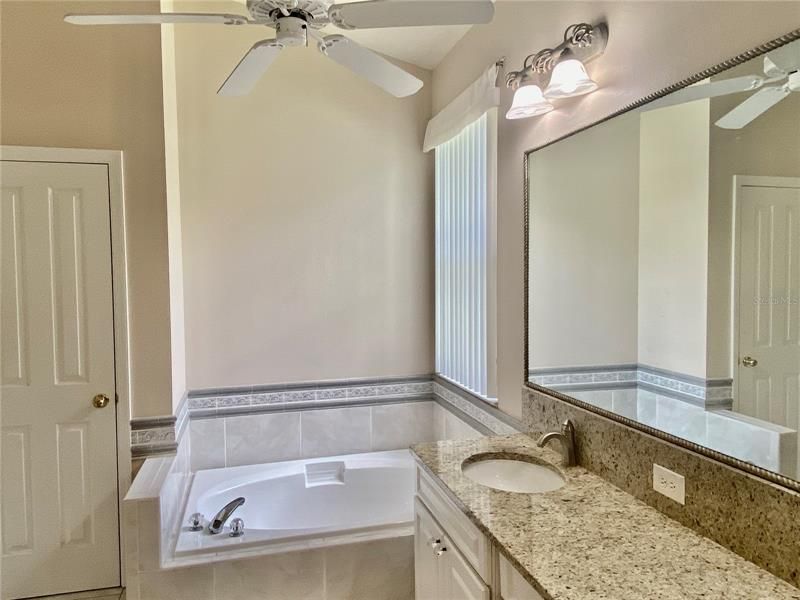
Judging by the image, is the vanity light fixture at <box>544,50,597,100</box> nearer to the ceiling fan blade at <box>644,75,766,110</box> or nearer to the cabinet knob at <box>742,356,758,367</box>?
the ceiling fan blade at <box>644,75,766,110</box>

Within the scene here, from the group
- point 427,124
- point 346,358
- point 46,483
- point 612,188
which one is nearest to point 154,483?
point 46,483

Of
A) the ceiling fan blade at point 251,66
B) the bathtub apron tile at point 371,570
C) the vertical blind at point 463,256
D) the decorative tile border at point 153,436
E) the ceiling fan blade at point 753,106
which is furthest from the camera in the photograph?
the vertical blind at point 463,256

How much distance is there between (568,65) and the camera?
1720mm

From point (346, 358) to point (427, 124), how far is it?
161 centimetres

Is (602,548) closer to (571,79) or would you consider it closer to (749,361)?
(749,361)

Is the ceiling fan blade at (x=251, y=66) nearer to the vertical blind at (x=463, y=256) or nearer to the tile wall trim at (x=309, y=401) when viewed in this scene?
the vertical blind at (x=463, y=256)

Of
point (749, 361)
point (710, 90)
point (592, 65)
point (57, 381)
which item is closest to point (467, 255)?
point (592, 65)

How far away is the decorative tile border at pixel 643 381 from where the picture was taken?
1.37 metres

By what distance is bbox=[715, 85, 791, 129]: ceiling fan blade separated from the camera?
1188 mm

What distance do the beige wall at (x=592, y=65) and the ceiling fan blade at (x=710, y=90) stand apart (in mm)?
45

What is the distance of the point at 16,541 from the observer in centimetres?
239

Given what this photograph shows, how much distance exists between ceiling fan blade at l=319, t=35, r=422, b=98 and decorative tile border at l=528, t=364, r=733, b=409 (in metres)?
1.27

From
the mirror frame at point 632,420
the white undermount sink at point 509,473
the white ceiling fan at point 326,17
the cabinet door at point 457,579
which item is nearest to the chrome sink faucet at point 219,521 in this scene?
the cabinet door at point 457,579

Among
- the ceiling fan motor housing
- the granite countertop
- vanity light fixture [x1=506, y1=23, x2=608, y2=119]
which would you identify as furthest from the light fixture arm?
the granite countertop
